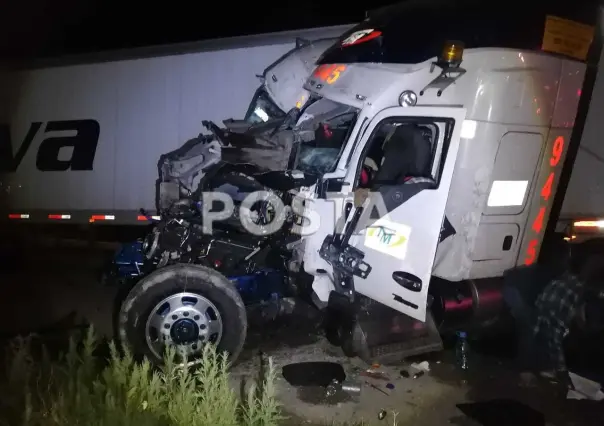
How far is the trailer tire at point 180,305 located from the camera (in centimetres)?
450

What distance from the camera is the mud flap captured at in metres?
4.71

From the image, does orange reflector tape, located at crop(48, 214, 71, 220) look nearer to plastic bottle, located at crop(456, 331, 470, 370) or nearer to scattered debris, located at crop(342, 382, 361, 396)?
scattered debris, located at crop(342, 382, 361, 396)

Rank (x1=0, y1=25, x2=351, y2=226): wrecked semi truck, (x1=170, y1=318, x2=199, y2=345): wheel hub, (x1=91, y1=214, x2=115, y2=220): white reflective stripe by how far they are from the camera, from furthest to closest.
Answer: (x1=91, y1=214, x2=115, y2=220): white reflective stripe → (x1=0, y1=25, x2=351, y2=226): wrecked semi truck → (x1=170, y1=318, x2=199, y2=345): wheel hub

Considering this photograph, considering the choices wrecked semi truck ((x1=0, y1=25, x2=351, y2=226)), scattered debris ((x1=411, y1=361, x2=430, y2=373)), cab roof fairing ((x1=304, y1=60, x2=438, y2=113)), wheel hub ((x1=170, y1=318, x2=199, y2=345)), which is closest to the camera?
cab roof fairing ((x1=304, y1=60, x2=438, y2=113))

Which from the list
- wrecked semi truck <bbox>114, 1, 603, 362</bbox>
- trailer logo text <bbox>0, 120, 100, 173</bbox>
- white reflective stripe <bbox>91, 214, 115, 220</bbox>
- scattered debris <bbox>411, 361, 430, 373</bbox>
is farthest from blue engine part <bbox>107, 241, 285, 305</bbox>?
trailer logo text <bbox>0, 120, 100, 173</bbox>

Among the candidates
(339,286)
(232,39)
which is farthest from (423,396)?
(232,39)

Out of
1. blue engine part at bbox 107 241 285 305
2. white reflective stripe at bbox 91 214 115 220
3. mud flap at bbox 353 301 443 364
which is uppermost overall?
white reflective stripe at bbox 91 214 115 220

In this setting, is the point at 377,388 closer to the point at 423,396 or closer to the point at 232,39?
the point at 423,396

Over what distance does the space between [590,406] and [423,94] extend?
9.45 ft

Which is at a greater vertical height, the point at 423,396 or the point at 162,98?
the point at 162,98

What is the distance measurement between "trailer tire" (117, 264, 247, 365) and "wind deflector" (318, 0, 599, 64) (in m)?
2.25

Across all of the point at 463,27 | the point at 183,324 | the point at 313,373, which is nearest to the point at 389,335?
the point at 313,373

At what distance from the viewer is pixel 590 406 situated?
4.48 metres

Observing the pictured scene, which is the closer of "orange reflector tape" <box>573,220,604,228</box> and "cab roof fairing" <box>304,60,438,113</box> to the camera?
"cab roof fairing" <box>304,60,438,113</box>
